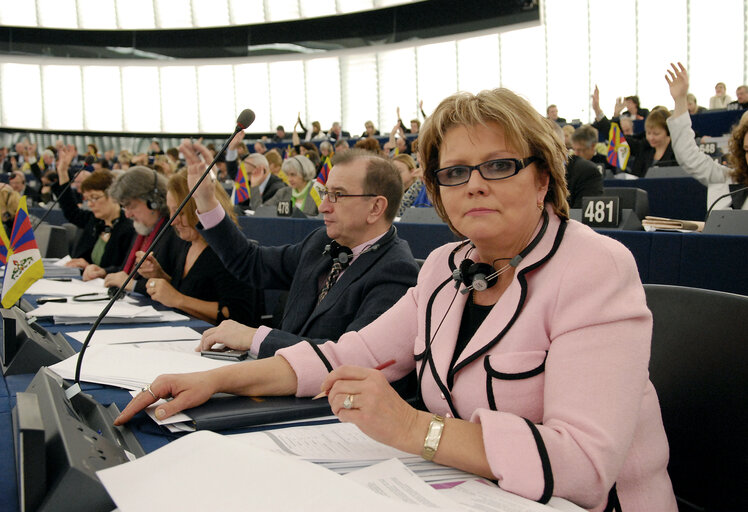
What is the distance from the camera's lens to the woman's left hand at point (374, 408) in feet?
2.76

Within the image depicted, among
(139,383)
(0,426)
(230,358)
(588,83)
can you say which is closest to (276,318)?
(230,358)

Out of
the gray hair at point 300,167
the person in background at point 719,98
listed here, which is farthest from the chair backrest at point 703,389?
the person in background at point 719,98

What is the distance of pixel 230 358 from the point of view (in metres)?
1.43

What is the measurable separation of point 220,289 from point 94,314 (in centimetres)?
63

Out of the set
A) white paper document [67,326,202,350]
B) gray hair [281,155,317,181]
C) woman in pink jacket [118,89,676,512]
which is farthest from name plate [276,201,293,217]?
woman in pink jacket [118,89,676,512]

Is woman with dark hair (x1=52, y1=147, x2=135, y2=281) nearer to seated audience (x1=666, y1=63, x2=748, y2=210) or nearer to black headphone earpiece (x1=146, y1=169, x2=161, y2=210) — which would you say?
black headphone earpiece (x1=146, y1=169, x2=161, y2=210)

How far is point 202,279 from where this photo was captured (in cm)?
248

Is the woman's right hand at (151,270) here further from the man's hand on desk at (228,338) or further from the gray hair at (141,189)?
the man's hand on desk at (228,338)

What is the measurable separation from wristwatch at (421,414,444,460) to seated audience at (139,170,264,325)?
160 centimetres

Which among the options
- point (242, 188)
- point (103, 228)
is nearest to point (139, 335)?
point (103, 228)

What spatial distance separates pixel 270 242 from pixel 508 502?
12.0 feet

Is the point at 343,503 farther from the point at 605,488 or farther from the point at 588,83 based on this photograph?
the point at 588,83

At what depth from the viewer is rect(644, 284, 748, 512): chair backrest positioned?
3.18ft

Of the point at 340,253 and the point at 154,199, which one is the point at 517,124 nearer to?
the point at 340,253
